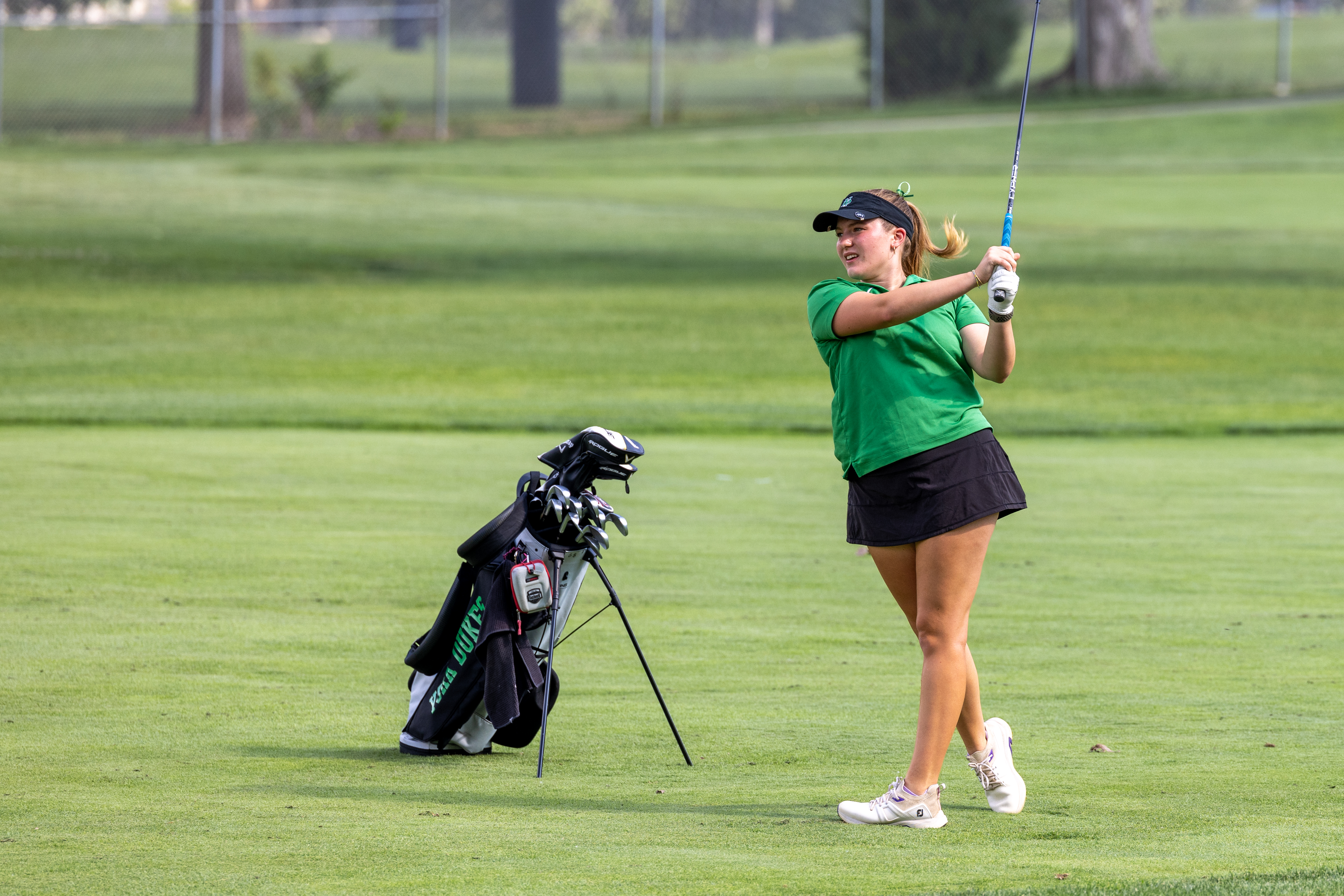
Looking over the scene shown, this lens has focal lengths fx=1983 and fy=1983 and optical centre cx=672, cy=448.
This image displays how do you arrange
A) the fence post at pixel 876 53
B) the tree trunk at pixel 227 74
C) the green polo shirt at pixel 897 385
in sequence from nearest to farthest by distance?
the green polo shirt at pixel 897 385, the tree trunk at pixel 227 74, the fence post at pixel 876 53

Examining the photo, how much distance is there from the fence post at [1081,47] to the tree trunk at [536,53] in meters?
10.6

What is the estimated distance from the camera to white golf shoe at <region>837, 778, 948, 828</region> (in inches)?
195

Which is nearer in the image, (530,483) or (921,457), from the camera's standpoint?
(921,457)

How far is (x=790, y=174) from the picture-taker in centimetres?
3303

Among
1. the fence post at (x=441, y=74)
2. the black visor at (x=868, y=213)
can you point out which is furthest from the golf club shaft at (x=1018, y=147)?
the fence post at (x=441, y=74)

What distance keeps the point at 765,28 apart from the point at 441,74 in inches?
460

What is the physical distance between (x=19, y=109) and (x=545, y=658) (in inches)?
1411

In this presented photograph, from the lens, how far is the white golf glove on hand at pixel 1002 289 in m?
4.70

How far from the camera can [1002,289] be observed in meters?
4.70

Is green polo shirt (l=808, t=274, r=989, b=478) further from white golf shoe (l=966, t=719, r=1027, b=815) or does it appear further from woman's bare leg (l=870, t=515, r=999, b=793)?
white golf shoe (l=966, t=719, r=1027, b=815)

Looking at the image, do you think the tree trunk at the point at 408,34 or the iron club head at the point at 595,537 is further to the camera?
the tree trunk at the point at 408,34

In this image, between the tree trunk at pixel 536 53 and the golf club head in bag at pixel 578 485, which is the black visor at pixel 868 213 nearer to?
the golf club head in bag at pixel 578 485

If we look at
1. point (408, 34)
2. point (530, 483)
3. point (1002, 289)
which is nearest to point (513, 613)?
point (530, 483)

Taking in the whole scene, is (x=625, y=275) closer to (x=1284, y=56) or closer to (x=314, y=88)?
(x=314, y=88)
